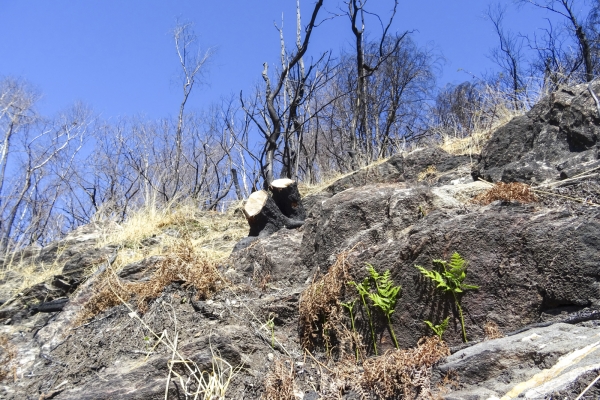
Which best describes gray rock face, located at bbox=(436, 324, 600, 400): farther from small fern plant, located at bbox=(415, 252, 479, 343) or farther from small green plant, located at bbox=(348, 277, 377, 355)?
small green plant, located at bbox=(348, 277, 377, 355)

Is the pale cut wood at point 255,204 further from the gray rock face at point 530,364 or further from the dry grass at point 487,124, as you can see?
the gray rock face at point 530,364

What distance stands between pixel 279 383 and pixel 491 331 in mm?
1167

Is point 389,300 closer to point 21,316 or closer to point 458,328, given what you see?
point 458,328

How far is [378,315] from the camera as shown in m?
2.94

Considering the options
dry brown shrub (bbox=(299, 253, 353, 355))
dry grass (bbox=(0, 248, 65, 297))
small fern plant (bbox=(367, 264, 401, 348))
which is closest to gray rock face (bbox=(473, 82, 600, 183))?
small fern plant (bbox=(367, 264, 401, 348))

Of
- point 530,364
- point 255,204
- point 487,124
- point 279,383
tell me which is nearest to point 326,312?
point 279,383

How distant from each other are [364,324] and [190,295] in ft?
4.82

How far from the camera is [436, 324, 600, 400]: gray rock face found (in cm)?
172

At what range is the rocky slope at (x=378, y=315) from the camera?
2264 millimetres

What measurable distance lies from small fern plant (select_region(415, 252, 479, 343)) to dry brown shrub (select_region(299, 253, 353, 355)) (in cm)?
61

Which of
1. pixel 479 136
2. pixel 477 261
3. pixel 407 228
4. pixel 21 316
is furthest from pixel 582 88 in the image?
pixel 21 316

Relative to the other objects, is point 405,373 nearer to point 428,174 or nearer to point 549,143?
point 549,143

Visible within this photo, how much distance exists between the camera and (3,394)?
3365 mm

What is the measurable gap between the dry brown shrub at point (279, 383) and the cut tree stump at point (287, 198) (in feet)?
10.4
